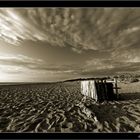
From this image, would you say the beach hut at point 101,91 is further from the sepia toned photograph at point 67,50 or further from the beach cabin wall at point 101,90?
the sepia toned photograph at point 67,50

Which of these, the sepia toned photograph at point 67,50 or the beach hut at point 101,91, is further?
the beach hut at point 101,91

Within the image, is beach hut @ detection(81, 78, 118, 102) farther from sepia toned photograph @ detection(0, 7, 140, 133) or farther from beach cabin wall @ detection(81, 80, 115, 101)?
sepia toned photograph @ detection(0, 7, 140, 133)

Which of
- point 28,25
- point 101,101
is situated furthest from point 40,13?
point 101,101

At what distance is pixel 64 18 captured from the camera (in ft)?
12.6

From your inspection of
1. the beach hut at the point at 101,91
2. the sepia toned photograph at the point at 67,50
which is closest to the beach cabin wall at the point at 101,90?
the beach hut at the point at 101,91

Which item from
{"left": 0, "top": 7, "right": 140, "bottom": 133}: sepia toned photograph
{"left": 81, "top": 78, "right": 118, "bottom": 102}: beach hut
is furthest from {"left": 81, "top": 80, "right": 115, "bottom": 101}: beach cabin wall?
{"left": 0, "top": 7, "right": 140, "bottom": 133}: sepia toned photograph

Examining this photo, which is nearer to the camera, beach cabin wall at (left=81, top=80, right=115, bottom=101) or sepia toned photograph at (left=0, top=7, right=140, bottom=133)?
sepia toned photograph at (left=0, top=7, right=140, bottom=133)

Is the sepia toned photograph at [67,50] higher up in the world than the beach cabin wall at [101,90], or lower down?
higher up

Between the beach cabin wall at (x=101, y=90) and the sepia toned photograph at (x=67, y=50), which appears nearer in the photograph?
the sepia toned photograph at (x=67, y=50)

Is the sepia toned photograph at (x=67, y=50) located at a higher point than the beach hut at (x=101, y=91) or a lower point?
higher

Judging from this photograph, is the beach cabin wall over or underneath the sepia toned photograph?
underneath

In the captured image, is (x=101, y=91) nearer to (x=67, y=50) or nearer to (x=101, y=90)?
(x=101, y=90)

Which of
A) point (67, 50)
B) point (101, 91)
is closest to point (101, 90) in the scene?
point (101, 91)
